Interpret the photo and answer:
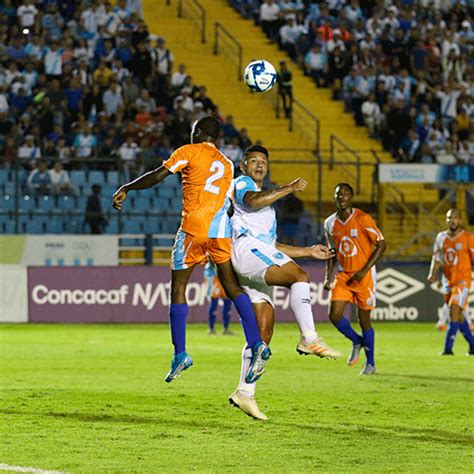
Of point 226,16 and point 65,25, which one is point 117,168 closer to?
point 65,25

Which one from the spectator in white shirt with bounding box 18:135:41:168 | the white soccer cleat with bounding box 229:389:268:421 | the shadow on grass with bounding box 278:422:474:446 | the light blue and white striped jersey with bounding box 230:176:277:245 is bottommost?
the shadow on grass with bounding box 278:422:474:446

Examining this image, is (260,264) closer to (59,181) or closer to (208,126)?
(208,126)

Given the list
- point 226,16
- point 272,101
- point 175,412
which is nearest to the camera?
point 175,412

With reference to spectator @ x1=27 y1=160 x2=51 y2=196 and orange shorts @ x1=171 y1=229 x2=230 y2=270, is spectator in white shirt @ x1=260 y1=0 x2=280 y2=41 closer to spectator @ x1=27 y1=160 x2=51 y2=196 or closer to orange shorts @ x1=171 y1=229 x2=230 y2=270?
spectator @ x1=27 y1=160 x2=51 y2=196

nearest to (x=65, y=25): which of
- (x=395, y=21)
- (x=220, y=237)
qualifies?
(x=395, y=21)

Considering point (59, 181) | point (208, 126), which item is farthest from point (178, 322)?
point (59, 181)

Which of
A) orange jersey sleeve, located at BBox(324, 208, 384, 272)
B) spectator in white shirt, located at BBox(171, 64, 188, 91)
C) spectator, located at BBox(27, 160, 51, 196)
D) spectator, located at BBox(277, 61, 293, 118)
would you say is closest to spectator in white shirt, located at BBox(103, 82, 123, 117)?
spectator in white shirt, located at BBox(171, 64, 188, 91)

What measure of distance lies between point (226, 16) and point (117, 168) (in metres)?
11.5

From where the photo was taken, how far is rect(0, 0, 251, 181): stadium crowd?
2773 centimetres

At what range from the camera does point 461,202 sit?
2988cm

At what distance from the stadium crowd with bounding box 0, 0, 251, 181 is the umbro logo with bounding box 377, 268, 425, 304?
169 inches

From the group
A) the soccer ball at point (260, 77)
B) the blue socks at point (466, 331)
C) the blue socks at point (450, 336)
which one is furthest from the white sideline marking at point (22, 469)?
the blue socks at point (466, 331)

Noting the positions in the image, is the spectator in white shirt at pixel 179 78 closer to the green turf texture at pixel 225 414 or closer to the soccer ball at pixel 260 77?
the green turf texture at pixel 225 414

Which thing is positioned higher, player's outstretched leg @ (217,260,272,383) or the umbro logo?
player's outstretched leg @ (217,260,272,383)
